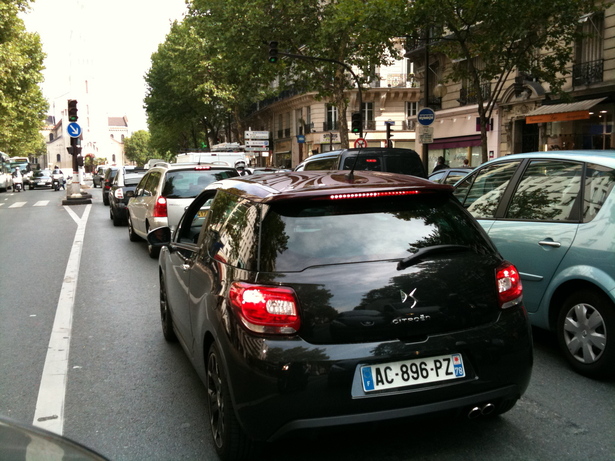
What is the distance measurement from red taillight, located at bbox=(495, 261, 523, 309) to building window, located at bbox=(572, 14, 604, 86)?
789 inches

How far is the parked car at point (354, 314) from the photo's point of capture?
9.41 ft

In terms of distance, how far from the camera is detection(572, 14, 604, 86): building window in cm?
2109

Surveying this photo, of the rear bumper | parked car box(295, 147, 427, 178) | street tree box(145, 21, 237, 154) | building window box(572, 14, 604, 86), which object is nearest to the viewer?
the rear bumper

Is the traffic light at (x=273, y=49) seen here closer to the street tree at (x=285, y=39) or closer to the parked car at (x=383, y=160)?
the street tree at (x=285, y=39)

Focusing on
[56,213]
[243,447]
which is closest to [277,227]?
[243,447]

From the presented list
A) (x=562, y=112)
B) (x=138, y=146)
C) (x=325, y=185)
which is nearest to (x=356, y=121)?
(x=562, y=112)

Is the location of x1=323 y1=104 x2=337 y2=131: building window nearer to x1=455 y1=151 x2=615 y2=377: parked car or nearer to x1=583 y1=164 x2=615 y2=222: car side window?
x1=455 y1=151 x2=615 y2=377: parked car

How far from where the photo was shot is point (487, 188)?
5.90 m

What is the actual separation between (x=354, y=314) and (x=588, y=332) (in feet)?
7.54

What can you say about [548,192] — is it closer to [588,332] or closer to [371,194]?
[588,332]

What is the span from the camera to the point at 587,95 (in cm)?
2136

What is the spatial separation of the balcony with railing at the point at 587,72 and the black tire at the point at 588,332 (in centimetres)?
1908

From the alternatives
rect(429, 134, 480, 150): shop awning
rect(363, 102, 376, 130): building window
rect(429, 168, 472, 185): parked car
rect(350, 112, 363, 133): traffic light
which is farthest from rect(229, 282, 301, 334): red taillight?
rect(363, 102, 376, 130): building window

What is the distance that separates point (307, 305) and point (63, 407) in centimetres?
208
